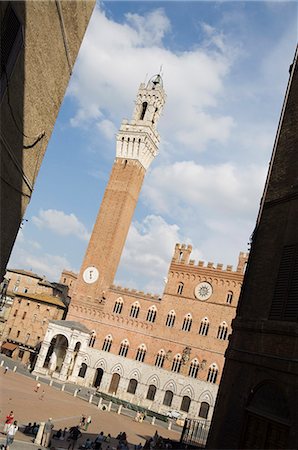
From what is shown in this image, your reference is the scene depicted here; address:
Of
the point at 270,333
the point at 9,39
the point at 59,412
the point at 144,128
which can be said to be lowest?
the point at 59,412

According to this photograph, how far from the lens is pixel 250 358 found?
7.85 meters

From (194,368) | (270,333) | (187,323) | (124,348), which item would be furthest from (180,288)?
(270,333)

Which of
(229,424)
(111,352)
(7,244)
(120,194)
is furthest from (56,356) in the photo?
(229,424)

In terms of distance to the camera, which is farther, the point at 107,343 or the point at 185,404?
the point at 107,343

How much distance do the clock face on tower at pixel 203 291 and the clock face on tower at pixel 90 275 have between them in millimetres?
12063

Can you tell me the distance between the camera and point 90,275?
158ft

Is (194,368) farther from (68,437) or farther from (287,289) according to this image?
(287,289)

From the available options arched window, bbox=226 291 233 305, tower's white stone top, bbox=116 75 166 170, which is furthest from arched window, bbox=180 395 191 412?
tower's white stone top, bbox=116 75 166 170

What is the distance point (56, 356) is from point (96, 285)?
860 cm

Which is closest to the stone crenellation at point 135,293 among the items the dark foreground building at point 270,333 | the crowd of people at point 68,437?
the crowd of people at point 68,437

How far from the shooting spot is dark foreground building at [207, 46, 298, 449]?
A: 22.7 ft

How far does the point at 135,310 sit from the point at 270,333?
37462 millimetres

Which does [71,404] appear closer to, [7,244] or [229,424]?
[7,244]

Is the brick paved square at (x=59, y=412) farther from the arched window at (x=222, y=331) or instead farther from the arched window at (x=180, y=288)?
the arched window at (x=180, y=288)
